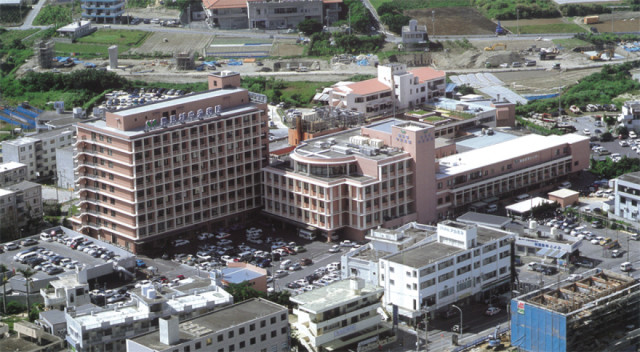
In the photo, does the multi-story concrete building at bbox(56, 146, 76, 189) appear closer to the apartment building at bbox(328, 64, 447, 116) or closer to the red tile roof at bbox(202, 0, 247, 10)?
the apartment building at bbox(328, 64, 447, 116)

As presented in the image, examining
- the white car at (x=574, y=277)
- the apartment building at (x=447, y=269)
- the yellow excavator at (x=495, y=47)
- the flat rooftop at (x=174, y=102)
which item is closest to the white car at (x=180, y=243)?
the flat rooftop at (x=174, y=102)

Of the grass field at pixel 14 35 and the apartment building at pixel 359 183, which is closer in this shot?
the apartment building at pixel 359 183

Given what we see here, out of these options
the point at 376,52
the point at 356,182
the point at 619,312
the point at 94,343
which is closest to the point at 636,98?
the point at 376,52

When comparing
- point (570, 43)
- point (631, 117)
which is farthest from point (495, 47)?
point (631, 117)

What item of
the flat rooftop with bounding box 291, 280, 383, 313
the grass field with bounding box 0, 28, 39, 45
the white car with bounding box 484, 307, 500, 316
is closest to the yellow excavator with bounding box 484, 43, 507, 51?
the grass field with bounding box 0, 28, 39, 45

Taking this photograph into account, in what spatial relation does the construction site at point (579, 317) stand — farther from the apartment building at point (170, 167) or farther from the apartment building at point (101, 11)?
the apartment building at point (101, 11)

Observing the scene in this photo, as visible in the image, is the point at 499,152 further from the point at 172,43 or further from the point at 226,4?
the point at 226,4
